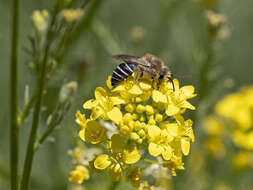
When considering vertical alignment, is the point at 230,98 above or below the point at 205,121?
above

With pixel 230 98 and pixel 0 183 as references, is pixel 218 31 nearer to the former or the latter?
pixel 230 98

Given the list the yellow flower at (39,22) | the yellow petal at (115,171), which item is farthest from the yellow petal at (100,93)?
the yellow flower at (39,22)

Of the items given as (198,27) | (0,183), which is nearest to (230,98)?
(198,27)

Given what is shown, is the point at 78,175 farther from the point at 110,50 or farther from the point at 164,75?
the point at 110,50

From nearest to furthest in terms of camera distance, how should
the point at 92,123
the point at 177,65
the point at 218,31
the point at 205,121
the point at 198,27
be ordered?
the point at 92,123
the point at 218,31
the point at 205,121
the point at 198,27
the point at 177,65

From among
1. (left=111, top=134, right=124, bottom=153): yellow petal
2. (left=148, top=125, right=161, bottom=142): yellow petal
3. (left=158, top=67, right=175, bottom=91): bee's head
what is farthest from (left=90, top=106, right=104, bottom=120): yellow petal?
(left=158, top=67, right=175, bottom=91): bee's head

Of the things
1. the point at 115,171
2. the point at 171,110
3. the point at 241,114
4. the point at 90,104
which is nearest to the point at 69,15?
the point at 90,104

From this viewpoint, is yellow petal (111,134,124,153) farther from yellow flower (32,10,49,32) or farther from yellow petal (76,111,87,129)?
yellow flower (32,10,49,32)
